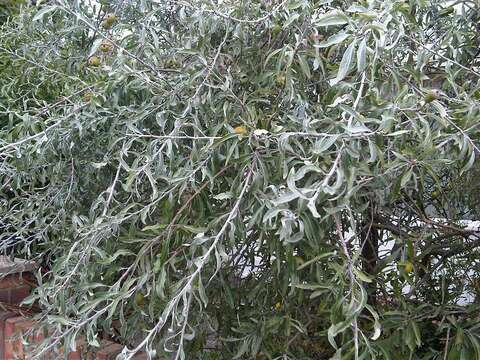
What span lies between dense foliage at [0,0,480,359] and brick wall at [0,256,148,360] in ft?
1.09

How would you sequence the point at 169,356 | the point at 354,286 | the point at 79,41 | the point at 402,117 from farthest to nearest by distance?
the point at 79,41 → the point at 169,356 → the point at 402,117 → the point at 354,286

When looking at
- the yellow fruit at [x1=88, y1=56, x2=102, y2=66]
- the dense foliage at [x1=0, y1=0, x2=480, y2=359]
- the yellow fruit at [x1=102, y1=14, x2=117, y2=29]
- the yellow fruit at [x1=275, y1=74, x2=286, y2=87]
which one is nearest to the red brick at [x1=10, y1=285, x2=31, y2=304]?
the dense foliage at [x1=0, y1=0, x2=480, y2=359]

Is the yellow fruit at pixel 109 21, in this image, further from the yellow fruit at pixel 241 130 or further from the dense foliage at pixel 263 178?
the yellow fruit at pixel 241 130

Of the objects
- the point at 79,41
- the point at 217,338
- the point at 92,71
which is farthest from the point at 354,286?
the point at 79,41

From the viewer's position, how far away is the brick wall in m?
2.23

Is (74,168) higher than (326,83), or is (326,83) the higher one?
(326,83)

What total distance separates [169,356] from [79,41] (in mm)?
1292

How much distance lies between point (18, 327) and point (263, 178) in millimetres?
1988

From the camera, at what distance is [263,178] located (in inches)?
55.4

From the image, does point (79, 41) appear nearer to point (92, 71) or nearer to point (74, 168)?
point (92, 71)

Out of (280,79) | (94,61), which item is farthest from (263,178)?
(94,61)

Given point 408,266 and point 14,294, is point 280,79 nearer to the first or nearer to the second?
point 408,266

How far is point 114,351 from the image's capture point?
2521 millimetres

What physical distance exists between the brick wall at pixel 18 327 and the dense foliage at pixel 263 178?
33 cm
